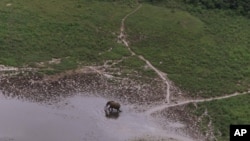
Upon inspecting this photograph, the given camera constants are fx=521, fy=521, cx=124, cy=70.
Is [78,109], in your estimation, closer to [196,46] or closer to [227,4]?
[196,46]

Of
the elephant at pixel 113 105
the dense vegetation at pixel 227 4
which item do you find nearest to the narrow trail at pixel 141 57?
the elephant at pixel 113 105

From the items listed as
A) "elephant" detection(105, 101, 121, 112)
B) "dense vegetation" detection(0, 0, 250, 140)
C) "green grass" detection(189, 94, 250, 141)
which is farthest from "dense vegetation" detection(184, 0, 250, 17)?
"elephant" detection(105, 101, 121, 112)

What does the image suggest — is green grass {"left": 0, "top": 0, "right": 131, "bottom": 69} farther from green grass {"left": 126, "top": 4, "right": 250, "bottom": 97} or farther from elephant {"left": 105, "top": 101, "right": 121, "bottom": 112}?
elephant {"left": 105, "top": 101, "right": 121, "bottom": 112}

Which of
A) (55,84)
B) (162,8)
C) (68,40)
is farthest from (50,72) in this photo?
(162,8)

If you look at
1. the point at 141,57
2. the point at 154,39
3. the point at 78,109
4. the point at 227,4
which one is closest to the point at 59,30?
the point at 141,57

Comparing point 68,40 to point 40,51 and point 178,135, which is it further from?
point 178,135

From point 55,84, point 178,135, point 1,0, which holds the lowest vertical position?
point 178,135
